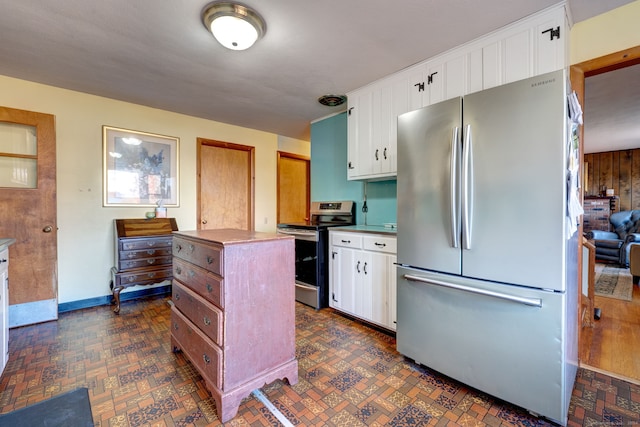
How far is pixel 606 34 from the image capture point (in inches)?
74.2

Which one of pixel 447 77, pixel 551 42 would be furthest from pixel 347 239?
pixel 551 42

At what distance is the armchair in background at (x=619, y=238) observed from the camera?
521 centimetres

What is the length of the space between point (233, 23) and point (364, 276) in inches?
89.2

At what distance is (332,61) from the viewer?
248cm

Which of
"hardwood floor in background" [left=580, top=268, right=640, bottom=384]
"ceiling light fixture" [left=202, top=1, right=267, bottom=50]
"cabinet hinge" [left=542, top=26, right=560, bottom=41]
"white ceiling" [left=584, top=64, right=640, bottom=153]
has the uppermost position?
"white ceiling" [left=584, top=64, right=640, bottom=153]

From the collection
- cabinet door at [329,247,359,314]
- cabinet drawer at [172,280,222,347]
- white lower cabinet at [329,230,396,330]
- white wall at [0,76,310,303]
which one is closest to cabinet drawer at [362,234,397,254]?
white lower cabinet at [329,230,396,330]

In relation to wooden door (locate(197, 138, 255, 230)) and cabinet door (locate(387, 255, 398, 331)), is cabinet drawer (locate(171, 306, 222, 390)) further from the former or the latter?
wooden door (locate(197, 138, 255, 230))

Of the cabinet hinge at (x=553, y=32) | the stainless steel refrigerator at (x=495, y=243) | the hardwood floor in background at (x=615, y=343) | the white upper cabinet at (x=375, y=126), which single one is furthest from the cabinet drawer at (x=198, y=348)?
the cabinet hinge at (x=553, y=32)

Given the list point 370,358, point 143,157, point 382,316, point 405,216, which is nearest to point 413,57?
point 405,216

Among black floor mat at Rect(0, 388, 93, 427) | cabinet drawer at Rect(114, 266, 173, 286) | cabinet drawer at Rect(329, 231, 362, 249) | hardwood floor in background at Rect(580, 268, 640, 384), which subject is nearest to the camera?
black floor mat at Rect(0, 388, 93, 427)

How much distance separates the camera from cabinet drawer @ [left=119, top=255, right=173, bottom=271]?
10.1 feet

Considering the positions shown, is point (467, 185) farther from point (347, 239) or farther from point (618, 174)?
point (618, 174)

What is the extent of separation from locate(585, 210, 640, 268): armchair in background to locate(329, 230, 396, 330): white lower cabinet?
5.54 m

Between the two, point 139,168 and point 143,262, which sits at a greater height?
point 139,168
